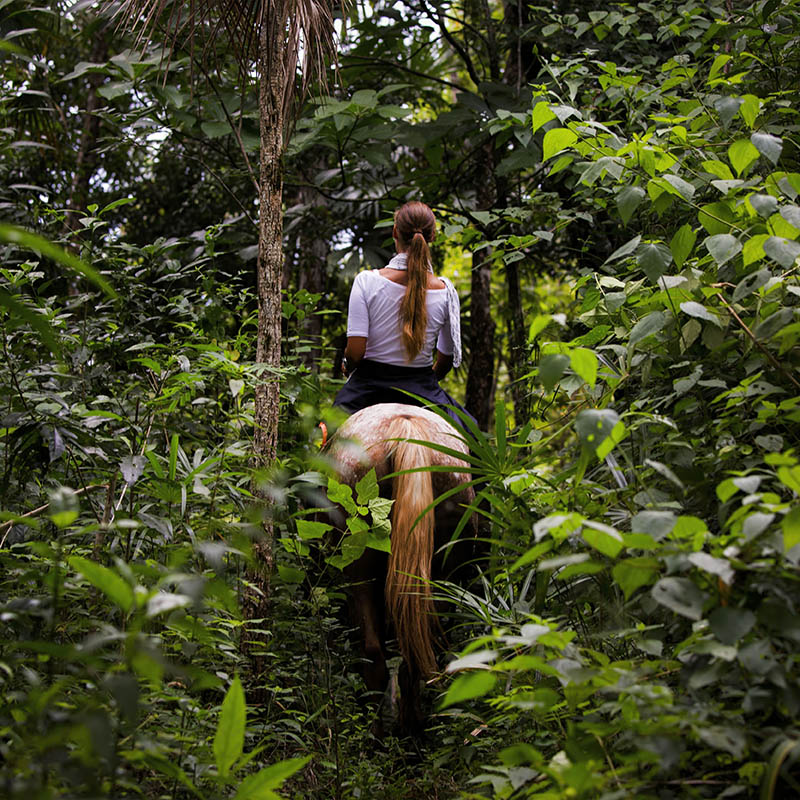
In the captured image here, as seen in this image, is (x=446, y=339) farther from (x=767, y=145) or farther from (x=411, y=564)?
(x=767, y=145)

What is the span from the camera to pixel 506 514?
244 cm

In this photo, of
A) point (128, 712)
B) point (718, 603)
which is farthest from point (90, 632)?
point (718, 603)

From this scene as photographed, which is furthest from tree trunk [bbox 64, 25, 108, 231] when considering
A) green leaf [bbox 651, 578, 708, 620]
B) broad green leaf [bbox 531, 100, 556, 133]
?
green leaf [bbox 651, 578, 708, 620]

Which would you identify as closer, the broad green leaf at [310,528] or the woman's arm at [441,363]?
the broad green leaf at [310,528]

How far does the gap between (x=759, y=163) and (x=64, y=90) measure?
9155 mm

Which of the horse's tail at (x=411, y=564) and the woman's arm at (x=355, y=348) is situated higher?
the woman's arm at (x=355, y=348)

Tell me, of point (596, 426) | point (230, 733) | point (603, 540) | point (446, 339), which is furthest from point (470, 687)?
point (446, 339)

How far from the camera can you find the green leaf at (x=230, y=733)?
1576 millimetres

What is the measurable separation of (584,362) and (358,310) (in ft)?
8.09

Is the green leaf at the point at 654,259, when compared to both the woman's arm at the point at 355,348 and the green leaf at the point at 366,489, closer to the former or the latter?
the green leaf at the point at 366,489

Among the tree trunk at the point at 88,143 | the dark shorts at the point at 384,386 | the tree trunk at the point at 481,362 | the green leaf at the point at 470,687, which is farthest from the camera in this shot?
the tree trunk at the point at 88,143

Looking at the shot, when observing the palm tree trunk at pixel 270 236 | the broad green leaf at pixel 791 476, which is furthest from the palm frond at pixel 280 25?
the broad green leaf at pixel 791 476

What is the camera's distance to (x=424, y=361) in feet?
14.5

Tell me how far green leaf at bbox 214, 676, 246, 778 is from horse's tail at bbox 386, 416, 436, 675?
5.65 feet
